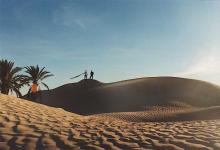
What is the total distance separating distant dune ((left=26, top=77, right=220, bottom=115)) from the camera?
37.3m

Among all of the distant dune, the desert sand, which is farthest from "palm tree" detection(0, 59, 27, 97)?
the desert sand

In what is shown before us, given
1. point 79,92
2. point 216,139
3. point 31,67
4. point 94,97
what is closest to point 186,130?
point 216,139

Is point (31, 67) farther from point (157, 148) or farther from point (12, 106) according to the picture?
point (157, 148)

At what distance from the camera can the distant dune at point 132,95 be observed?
3731cm

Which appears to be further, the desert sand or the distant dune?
the distant dune

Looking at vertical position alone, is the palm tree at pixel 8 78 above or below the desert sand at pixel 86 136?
above

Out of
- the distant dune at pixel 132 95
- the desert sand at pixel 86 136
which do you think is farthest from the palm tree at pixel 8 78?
the desert sand at pixel 86 136

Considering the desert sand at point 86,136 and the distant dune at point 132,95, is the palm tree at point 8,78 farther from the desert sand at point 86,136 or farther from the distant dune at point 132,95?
the desert sand at point 86,136

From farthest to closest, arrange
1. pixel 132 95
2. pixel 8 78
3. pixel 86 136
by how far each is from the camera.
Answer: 1. pixel 132 95
2. pixel 8 78
3. pixel 86 136

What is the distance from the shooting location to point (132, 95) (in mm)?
41938

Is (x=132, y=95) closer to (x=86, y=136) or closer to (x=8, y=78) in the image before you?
(x=8, y=78)

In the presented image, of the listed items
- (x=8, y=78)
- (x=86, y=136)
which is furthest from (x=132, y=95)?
(x=86, y=136)

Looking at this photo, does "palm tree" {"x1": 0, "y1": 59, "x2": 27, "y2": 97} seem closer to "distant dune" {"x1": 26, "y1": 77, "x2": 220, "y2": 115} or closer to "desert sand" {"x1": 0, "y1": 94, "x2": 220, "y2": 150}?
"distant dune" {"x1": 26, "y1": 77, "x2": 220, "y2": 115}

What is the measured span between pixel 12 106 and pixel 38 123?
8.02ft
